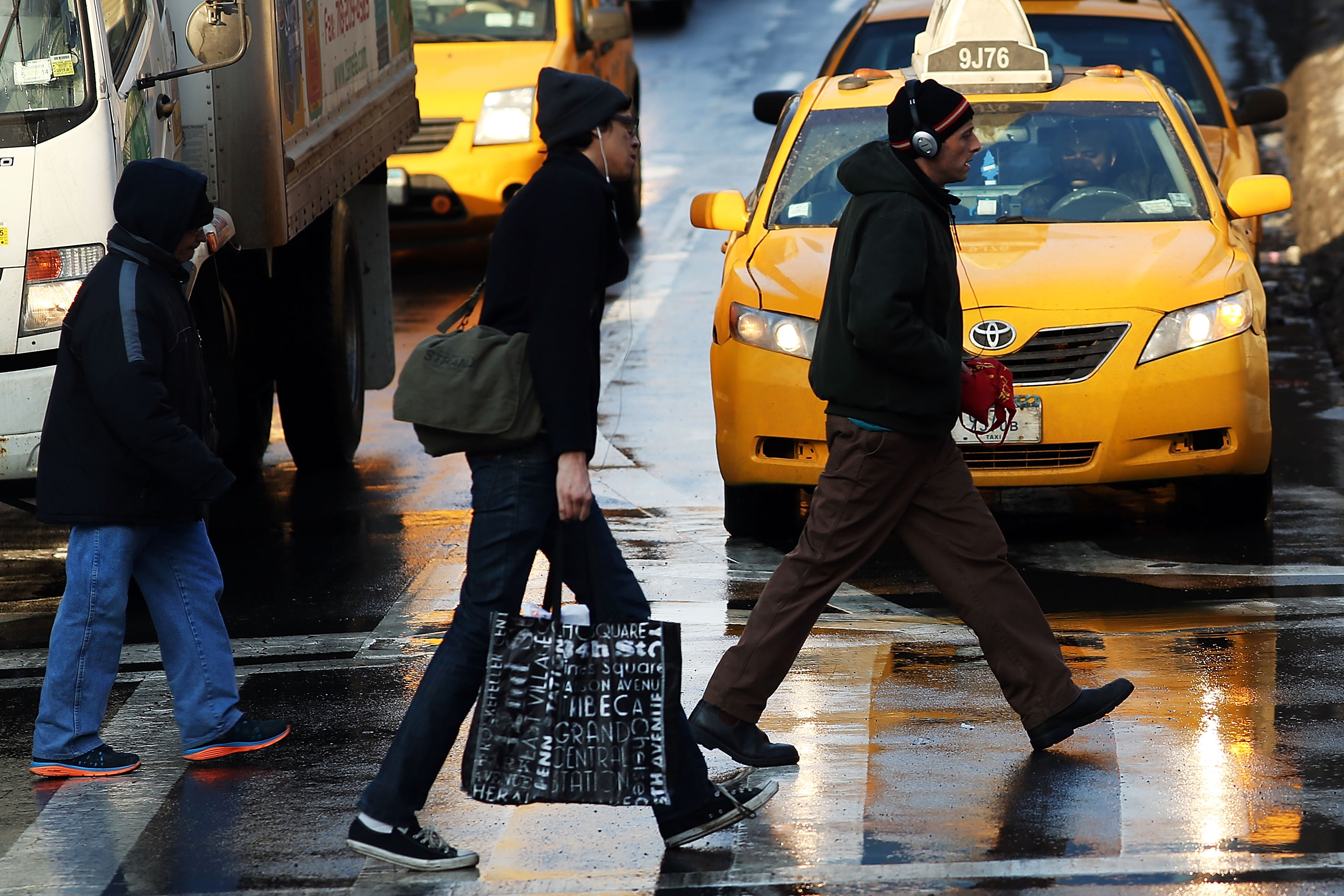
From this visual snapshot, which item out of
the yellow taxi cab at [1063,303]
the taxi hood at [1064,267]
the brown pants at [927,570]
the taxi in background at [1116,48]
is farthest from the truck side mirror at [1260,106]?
the brown pants at [927,570]

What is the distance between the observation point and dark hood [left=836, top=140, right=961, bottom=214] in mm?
4805

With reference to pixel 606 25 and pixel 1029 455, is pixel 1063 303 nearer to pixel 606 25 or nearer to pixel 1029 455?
pixel 1029 455

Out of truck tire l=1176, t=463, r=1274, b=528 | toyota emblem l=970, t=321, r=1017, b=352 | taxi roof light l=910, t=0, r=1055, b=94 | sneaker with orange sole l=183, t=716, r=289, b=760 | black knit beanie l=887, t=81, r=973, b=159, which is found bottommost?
truck tire l=1176, t=463, r=1274, b=528

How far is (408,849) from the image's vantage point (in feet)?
14.3

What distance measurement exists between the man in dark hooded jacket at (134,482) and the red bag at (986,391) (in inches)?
77.8

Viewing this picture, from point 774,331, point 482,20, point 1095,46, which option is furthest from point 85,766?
point 482,20

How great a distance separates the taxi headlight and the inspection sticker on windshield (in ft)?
12.8

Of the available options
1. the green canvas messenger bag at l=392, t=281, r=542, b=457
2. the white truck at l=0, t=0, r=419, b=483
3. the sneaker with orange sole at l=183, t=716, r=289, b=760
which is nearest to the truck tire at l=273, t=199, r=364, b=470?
the white truck at l=0, t=0, r=419, b=483

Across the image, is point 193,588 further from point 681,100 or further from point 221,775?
point 681,100

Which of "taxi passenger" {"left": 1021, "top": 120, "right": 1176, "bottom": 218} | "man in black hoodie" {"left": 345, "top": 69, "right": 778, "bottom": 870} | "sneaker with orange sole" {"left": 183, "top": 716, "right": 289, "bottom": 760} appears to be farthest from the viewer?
"taxi passenger" {"left": 1021, "top": 120, "right": 1176, "bottom": 218}

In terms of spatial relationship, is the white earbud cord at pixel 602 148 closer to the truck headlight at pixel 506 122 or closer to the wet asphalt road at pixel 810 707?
the wet asphalt road at pixel 810 707

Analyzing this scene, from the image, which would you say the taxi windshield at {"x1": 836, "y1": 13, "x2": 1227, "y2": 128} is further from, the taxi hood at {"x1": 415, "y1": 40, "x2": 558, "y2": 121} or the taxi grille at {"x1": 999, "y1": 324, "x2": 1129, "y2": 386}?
the taxi grille at {"x1": 999, "y1": 324, "x2": 1129, "y2": 386}

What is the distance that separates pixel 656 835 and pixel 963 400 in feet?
4.51

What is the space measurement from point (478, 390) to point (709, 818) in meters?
1.14
